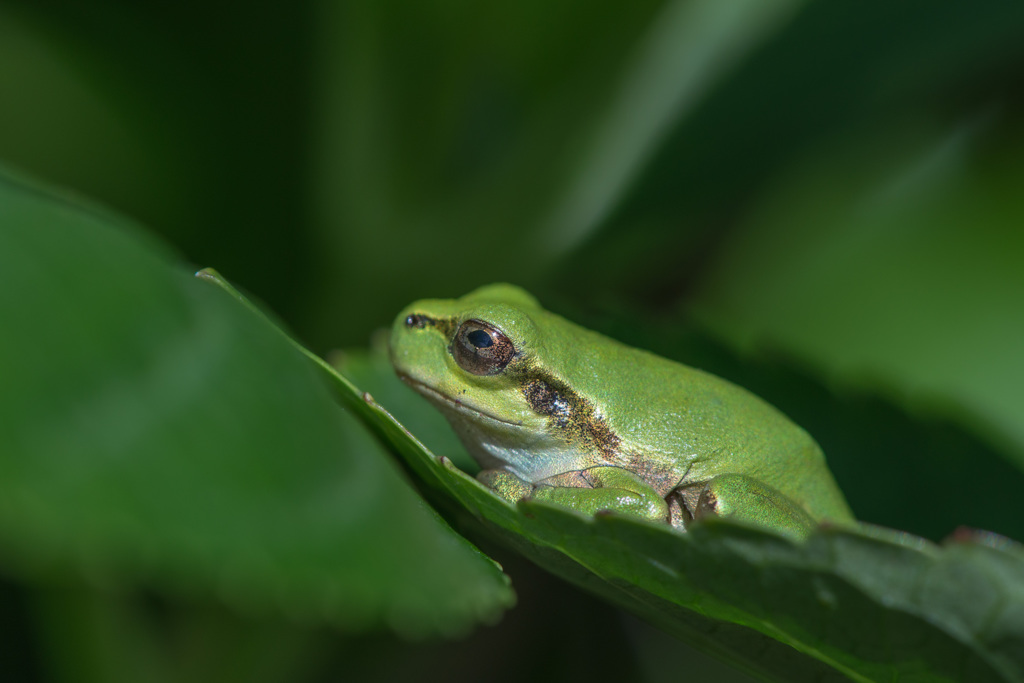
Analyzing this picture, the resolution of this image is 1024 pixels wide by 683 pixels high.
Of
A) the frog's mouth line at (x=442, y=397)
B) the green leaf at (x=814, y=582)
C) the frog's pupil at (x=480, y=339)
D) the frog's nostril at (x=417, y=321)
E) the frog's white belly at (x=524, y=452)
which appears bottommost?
the frog's white belly at (x=524, y=452)

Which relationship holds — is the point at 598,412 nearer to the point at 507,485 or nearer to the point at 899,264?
the point at 507,485

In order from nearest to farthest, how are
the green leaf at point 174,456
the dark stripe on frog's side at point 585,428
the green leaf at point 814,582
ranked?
the green leaf at point 174,456
the green leaf at point 814,582
the dark stripe on frog's side at point 585,428

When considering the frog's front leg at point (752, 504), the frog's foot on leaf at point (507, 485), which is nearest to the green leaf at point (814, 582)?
the frog's front leg at point (752, 504)

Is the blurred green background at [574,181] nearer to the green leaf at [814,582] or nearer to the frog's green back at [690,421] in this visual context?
the frog's green back at [690,421]

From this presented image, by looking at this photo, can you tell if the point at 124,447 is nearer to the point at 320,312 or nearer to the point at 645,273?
the point at 320,312

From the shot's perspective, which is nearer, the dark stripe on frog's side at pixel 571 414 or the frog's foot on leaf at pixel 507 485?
the frog's foot on leaf at pixel 507 485

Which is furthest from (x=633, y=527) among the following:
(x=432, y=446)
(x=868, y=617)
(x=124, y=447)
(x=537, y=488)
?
(x=432, y=446)

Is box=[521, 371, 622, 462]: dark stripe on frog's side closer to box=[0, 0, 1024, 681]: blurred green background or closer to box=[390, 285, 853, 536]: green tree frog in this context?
box=[390, 285, 853, 536]: green tree frog
